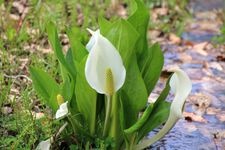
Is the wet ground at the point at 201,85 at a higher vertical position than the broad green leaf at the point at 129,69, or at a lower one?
lower

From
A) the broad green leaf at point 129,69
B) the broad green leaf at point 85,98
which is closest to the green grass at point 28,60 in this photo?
the broad green leaf at point 85,98

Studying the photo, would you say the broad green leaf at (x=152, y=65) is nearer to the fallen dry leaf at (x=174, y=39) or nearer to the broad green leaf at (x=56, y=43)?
the broad green leaf at (x=56, y=43)

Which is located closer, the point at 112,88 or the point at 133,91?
the point at 112,88

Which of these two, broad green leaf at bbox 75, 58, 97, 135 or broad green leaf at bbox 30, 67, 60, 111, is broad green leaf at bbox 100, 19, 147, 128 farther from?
broad green leaf at bbox 30, 67, 60, 111

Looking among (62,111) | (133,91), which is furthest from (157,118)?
(62,111)

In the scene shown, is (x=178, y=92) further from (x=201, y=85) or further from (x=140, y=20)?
(x=201, y=85)

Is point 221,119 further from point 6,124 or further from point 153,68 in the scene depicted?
point 6,124
